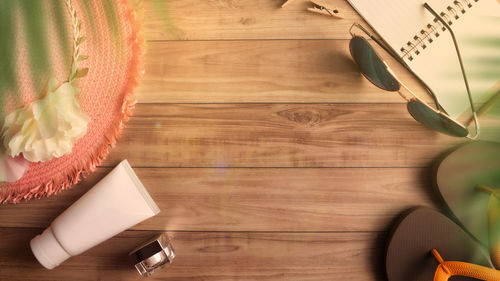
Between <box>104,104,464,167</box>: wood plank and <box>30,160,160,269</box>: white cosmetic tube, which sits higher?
<box>104,104,464,167</box>: wood plank

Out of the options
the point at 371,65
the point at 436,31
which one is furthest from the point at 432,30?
the point at 371,65

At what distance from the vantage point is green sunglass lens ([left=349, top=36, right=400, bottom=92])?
559 millimetres

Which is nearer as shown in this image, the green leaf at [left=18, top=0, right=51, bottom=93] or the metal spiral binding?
the green leaf at [left=18, top=0, right=51, bottom=93]

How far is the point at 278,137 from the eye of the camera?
64 cm

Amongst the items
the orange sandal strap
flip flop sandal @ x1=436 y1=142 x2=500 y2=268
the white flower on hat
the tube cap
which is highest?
the white flower on hat

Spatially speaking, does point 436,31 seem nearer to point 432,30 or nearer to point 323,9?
point 432,30

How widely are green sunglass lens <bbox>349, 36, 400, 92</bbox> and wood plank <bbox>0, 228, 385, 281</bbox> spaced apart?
0.86ft

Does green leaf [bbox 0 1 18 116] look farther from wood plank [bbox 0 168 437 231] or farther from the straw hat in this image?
wood plank [bbox 0 168 437 231]

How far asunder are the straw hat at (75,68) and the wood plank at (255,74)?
0.19 ft

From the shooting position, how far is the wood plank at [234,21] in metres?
0.64

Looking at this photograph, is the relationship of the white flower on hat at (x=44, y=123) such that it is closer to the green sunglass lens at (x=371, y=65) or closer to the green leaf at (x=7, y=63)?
the green leaf at (x=7, y=63)

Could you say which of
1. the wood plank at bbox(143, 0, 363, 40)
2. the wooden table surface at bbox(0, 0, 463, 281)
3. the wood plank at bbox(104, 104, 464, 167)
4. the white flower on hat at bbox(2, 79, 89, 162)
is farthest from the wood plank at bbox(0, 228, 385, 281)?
the wood plank at bbox(143, 0, 363, 40)

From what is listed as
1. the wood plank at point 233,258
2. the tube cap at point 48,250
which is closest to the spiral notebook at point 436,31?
the wood plank at point 233,258

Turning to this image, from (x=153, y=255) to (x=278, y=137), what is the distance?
28cm
